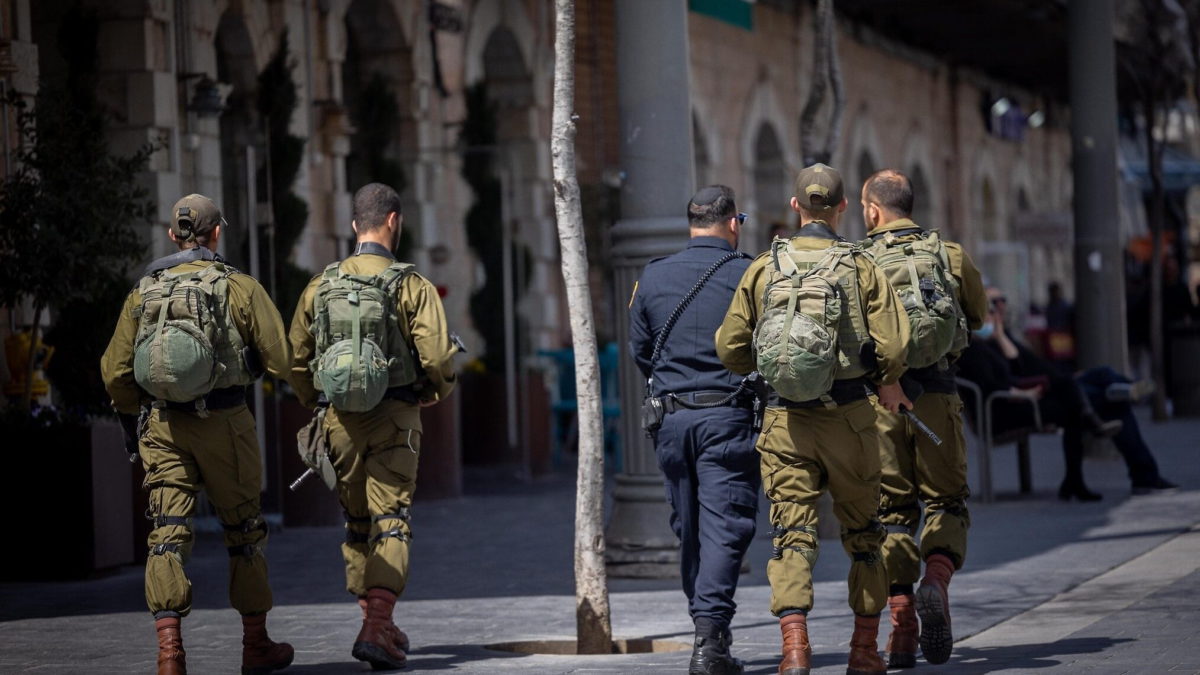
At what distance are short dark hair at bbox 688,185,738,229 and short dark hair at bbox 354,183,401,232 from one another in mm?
1158

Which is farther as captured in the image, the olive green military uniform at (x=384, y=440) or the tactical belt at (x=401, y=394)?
the tactical belt at (x=401, y=394)

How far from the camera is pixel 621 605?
31.6ft

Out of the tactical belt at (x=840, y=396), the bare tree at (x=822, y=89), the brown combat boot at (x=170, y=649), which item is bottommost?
the brown combat boot at (x=170, y=649)

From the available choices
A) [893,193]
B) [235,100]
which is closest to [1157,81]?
[235,100]

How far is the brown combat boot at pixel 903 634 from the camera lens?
7.53 meters

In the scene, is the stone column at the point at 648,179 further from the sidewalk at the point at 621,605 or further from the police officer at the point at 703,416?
the police officer at the point at 703,416

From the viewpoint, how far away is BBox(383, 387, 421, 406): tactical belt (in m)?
7.80

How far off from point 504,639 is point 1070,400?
6.42m

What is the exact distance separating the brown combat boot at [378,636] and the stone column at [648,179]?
9.90 ft

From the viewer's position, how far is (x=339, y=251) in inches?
684

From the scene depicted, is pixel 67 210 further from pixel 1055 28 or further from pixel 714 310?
pixel 1055 28

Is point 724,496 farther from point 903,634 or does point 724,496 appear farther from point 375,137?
point 375,137

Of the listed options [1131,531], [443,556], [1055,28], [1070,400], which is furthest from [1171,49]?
[443,556]

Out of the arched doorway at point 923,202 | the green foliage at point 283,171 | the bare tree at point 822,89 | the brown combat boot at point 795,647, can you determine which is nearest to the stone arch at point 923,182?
the arched doorway at point 923,202
